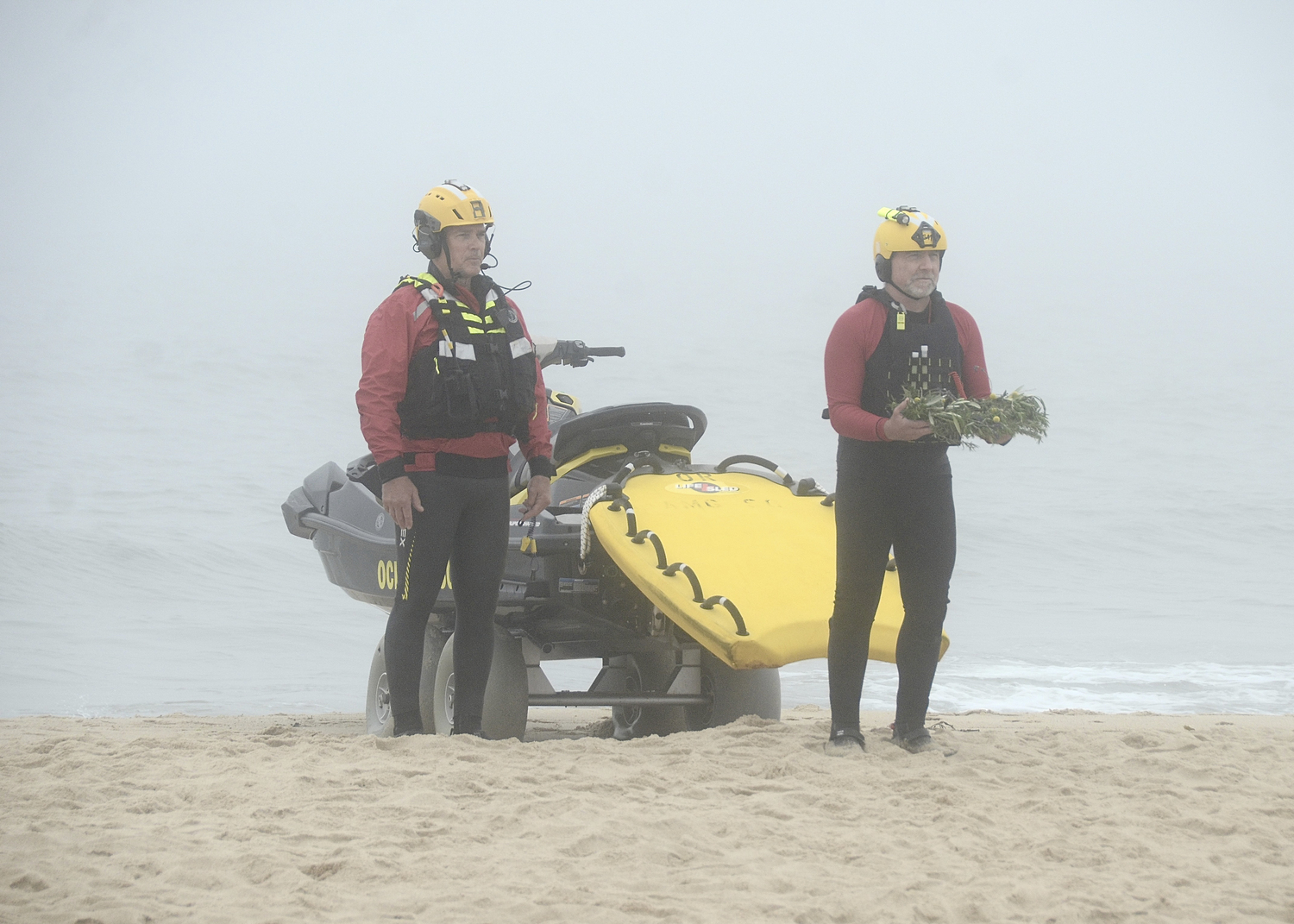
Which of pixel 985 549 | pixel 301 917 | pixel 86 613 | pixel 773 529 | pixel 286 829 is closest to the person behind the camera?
pixel 301 917

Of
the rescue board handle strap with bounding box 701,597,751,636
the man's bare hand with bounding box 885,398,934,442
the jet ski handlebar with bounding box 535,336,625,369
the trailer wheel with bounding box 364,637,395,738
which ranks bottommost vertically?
the trailer wheel with bounding box 364,637,395,738

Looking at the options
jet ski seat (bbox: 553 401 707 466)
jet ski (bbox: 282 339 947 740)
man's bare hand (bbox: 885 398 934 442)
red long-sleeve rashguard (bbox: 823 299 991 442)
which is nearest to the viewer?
man's bare hand (bbox: 885 398 934 442)

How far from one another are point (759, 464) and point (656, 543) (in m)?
1.10

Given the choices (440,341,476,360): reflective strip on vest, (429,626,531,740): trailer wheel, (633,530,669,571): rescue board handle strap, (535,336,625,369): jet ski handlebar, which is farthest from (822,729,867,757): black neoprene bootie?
(535,336,625,369): jet ski handlebar

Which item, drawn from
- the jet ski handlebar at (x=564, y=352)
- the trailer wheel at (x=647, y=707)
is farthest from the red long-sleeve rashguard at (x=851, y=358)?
the trailer wheel at (x=647, y=707)

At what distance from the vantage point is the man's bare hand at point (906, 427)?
3881mm

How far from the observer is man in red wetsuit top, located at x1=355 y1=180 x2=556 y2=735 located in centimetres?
417

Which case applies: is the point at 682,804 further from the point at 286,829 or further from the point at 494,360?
the point at 494,360

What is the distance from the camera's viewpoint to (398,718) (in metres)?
4.38

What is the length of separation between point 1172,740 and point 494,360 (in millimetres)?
2577

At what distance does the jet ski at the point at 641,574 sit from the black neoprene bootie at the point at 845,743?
0.27 m

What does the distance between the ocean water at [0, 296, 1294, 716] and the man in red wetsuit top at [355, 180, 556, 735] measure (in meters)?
4.35

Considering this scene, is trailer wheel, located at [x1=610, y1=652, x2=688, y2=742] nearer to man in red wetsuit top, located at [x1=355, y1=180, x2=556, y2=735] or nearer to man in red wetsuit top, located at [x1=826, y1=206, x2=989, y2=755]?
man in red wetsuit top, located at [x1=355, y1=180, x2=556, y2=735]

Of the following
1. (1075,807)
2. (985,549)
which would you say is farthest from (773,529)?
(985,549)
